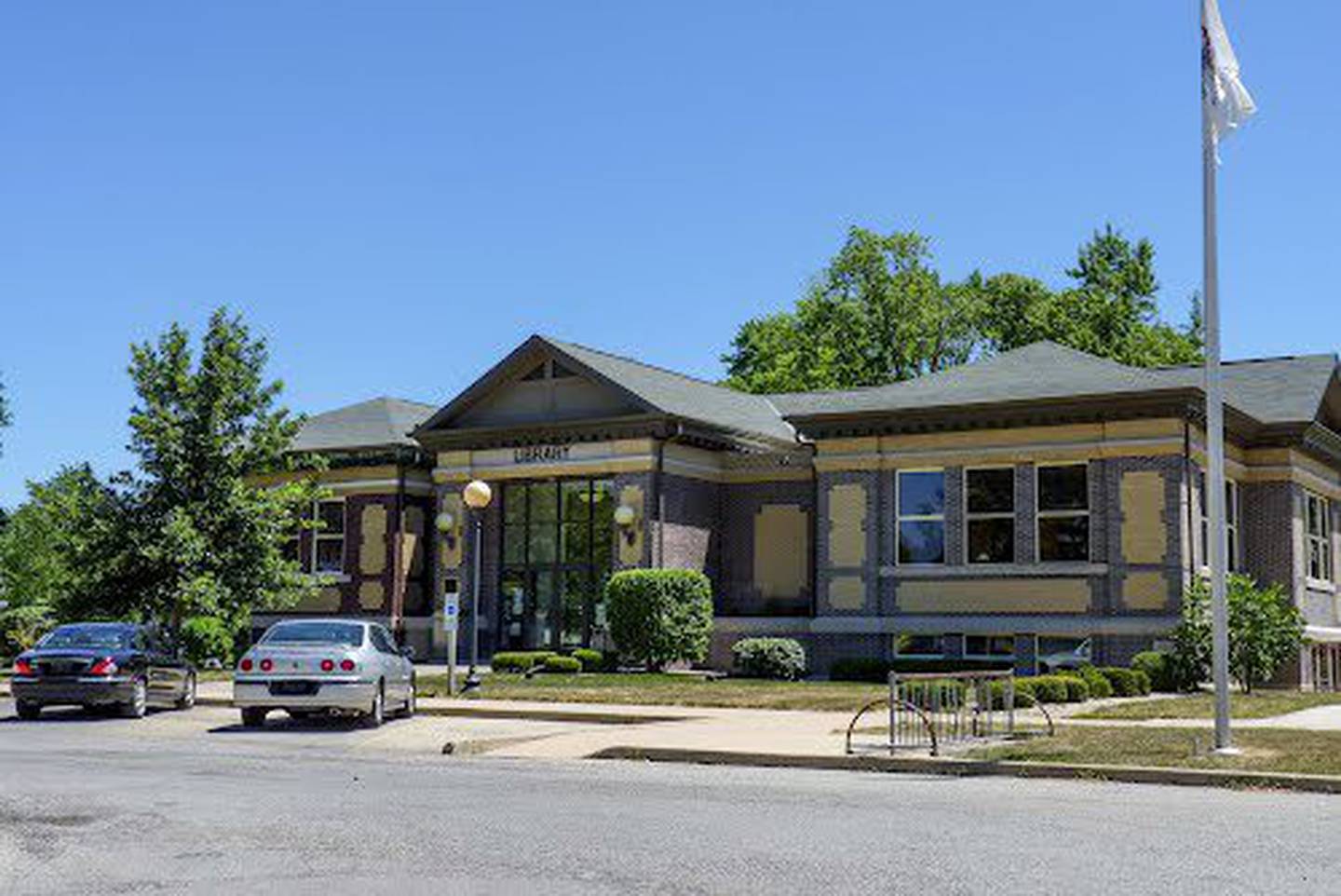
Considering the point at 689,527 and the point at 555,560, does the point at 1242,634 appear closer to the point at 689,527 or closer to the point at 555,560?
the point at 689,527

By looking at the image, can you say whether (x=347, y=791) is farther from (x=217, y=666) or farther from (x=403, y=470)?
(x=403, y=470)

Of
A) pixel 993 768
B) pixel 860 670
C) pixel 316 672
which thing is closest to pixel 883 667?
pixel 860 670

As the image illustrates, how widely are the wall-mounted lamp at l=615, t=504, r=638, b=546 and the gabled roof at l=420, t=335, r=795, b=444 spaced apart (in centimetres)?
224

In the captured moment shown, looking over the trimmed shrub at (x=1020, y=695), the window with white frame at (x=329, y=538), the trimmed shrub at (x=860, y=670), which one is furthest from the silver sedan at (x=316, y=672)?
the window with white frame at (x=329, y=538)

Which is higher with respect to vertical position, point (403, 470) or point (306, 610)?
point (403, 470)

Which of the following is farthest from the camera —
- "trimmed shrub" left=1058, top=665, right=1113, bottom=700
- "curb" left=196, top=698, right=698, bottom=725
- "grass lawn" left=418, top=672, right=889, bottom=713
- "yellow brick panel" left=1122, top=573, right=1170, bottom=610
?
"yellow brick panel" left=1122, top=573, right=1170, bottom=610

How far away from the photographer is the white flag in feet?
53.7

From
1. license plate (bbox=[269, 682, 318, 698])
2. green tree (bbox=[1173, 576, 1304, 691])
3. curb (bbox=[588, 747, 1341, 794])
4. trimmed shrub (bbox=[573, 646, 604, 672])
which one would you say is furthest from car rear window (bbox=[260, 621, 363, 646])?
green tree (bbox=[1173, 576, 1304, 691])

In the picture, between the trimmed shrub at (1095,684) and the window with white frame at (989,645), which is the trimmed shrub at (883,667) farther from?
the trimmed shrub at (1095,684)

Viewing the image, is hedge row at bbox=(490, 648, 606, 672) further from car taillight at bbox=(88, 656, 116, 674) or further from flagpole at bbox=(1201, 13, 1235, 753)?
flagpole at bbox=(1201, 13, 1235, 753)

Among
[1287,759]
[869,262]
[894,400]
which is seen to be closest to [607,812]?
[1287,759]

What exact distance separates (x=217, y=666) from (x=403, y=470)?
735 cm

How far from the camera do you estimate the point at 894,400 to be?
1314 inches

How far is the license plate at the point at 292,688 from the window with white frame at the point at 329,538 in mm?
20535
